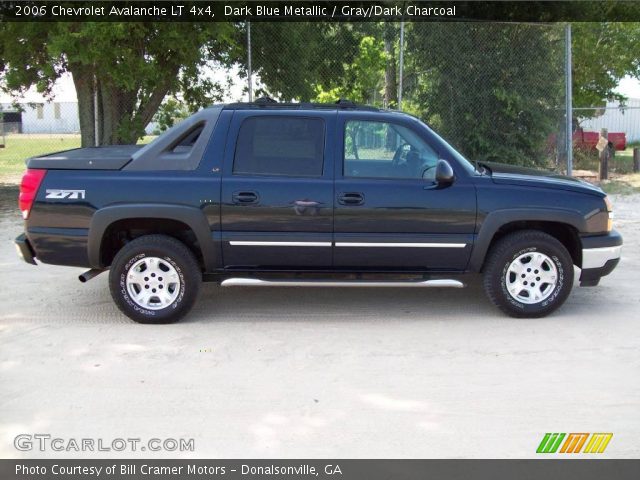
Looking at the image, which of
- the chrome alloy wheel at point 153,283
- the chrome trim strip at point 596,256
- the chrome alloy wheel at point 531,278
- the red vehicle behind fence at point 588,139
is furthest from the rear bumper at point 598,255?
the red vehicle behind fence at point 588,139

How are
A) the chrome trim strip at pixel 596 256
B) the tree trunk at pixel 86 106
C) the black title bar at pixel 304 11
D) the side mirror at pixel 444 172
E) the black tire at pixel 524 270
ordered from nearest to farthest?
the side mirror at pixel 444 172 → the black tire at pixel 524 270 → the chrome trim strip at pixel 596 256 → the black title bar at pixel 304 11 → the tree trunk at pixel 86 106

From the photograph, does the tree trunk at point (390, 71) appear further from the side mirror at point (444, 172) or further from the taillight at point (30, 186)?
the taillight at point (30, 186)

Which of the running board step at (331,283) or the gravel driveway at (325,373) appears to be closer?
the gravel driveway at (325,373)

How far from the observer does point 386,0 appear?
13750 millimetres

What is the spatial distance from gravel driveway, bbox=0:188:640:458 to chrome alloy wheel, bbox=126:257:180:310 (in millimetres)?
231

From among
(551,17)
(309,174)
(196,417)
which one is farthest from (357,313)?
(551,17)

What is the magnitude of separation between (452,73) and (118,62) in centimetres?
583

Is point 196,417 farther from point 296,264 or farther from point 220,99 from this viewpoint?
point 220,99

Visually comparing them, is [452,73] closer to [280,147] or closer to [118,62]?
[118,62]

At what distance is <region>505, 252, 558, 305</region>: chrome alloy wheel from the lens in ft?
20.1

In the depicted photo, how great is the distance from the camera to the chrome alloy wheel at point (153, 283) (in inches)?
236
